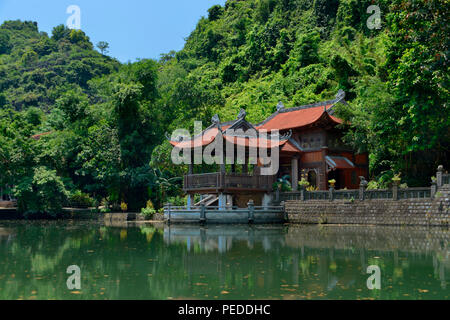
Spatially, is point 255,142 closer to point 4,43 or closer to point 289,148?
point 289,148

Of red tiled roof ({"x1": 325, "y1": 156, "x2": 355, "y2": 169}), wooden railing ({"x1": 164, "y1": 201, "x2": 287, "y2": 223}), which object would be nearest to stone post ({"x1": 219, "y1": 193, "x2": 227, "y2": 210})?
wooden railing ({"x1": 164, "y1": 201, "x2": 287, "y2": 223})

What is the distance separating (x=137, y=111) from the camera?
3744cm

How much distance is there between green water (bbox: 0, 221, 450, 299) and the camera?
846cm

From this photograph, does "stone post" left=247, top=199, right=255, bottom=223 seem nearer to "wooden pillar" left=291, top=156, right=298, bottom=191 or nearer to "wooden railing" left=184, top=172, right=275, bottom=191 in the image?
"wooden railing" left=184, top=172, right=275, bottom=191

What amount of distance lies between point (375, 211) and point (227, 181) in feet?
26.2

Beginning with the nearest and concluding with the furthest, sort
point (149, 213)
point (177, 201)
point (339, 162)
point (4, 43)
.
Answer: point (339, 162) < point (149, 213) < point (177, 201) < point (4, 43)

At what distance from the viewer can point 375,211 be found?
23.8 m

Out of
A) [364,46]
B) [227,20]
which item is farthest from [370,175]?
[227,20]

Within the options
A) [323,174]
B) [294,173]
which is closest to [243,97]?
[294,173]

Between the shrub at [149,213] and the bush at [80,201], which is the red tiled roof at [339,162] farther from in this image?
the bush at [80,201]

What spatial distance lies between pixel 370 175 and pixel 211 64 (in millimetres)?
38867

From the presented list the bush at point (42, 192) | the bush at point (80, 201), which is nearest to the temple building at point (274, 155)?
the bush at point (42, 192)
